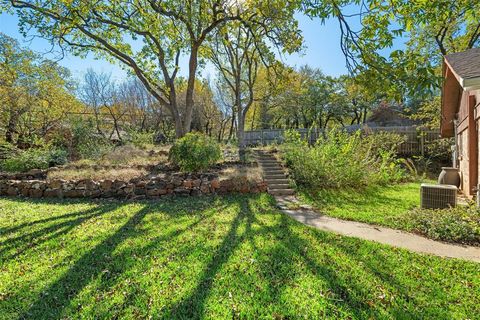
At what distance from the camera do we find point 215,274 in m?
2.93

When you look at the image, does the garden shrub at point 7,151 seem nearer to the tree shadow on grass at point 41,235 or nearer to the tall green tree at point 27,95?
the tall green tree at point 27,95

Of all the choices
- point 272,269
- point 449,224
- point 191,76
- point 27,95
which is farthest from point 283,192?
point 27,95

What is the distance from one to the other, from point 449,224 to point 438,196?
54.8 inches

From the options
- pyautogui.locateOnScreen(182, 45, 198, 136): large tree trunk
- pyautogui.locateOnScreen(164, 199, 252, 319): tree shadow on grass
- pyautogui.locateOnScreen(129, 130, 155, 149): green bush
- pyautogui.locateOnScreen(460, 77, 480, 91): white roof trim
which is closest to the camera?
pyautogui.locateOnScreen(164, 199, 252, 319): tree shadow on grass

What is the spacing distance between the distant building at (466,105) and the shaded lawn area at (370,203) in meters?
1.53

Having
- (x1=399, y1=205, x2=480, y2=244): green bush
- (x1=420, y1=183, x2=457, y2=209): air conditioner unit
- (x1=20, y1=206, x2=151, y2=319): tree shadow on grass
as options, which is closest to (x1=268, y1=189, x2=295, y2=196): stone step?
(x1=399, y1=205, x2=480, y2=244): green bush

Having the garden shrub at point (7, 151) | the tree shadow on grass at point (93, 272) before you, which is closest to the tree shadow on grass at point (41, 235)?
the tree shadow on grass at point (93, 272)

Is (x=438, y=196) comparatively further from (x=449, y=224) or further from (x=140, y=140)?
(x=140, y=140)

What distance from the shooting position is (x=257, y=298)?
8.21 feet

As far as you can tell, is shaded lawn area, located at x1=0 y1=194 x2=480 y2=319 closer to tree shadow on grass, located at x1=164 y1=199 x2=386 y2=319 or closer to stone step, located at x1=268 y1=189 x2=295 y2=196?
tree shadow on grass, located at x1=164 y1=199 x2=386 y2=319

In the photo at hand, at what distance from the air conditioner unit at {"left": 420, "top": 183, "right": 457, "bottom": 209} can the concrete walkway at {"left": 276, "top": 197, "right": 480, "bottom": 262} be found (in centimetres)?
176

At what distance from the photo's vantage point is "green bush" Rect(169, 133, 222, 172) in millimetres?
7844

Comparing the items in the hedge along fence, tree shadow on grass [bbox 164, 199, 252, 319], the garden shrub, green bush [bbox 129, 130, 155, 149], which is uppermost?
green bush [bbox 129, 130, 155, 149]

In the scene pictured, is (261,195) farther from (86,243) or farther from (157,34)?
(157,34)
